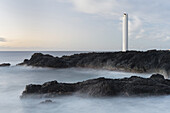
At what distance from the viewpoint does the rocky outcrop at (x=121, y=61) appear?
410 inches

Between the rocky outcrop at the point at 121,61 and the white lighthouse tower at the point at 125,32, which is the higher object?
the white lighthouse tower at the point at 125,32

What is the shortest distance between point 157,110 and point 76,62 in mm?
10809

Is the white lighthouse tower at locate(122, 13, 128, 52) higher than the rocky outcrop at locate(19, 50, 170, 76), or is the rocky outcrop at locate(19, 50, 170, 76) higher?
the white lighthouse tower at locate(122, 13, 128, 52)

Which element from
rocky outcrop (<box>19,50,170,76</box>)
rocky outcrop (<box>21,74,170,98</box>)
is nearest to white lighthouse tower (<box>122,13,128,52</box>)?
rocky outcrop (<box>19,50,170,76</box>)

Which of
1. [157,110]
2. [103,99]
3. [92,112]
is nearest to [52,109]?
[92,112]

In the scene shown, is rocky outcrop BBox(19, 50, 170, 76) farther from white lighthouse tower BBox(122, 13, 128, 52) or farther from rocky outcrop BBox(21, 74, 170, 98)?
white lighthouse tower BBox(122, 13, 128, 52)

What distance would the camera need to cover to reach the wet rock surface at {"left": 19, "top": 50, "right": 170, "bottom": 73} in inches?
415

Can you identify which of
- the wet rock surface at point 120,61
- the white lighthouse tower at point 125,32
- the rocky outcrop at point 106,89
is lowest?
the rocky outcrop at point 106,89

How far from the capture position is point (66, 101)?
4.68 meters

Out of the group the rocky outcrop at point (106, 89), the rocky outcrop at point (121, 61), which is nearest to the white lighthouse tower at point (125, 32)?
the rocky outcrop at point (121, 61)

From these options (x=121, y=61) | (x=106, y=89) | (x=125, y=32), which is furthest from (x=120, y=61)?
(x=125, y=32)

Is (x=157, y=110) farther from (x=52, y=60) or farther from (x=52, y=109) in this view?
(x=52, y=60)

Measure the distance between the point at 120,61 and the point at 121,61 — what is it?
0.08 metres

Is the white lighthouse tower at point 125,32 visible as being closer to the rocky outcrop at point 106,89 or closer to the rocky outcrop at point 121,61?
the rocky outcrop at point 121,61
